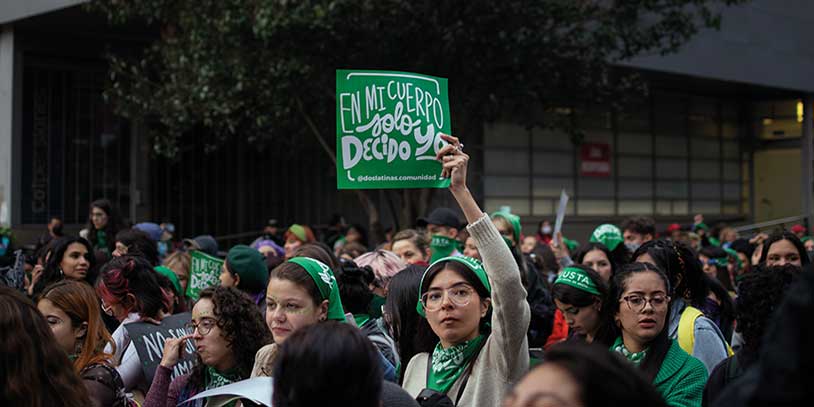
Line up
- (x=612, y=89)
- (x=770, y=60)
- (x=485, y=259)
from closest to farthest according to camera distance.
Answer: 1. (x=485, y=259)
2. (x=612, y=89)
3. (x=770, y=60)

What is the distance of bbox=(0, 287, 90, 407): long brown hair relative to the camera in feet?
9.25

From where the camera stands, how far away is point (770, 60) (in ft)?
94.8

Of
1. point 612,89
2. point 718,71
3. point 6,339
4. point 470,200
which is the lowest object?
point 6,339

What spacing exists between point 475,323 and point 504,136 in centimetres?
2174

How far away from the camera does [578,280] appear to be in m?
5.05

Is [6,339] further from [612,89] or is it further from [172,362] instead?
[612,89]

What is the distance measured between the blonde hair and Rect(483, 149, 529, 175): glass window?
18.6 m

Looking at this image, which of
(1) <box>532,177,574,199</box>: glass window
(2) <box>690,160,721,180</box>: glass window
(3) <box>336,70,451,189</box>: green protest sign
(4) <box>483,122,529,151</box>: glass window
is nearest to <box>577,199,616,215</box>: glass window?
(1) <box>532,177,574,199</box>: glass window

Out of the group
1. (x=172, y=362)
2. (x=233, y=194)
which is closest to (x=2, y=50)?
(x=233, y=194)

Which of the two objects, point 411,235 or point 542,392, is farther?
point 411,235

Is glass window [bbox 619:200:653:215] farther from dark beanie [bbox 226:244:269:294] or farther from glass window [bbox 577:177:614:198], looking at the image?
dark beanie [bbox 226:244:269:294]

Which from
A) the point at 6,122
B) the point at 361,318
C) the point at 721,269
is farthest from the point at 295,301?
the point at 6,122

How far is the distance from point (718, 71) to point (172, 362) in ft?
83.4

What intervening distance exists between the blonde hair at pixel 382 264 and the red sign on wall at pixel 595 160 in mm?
21509
